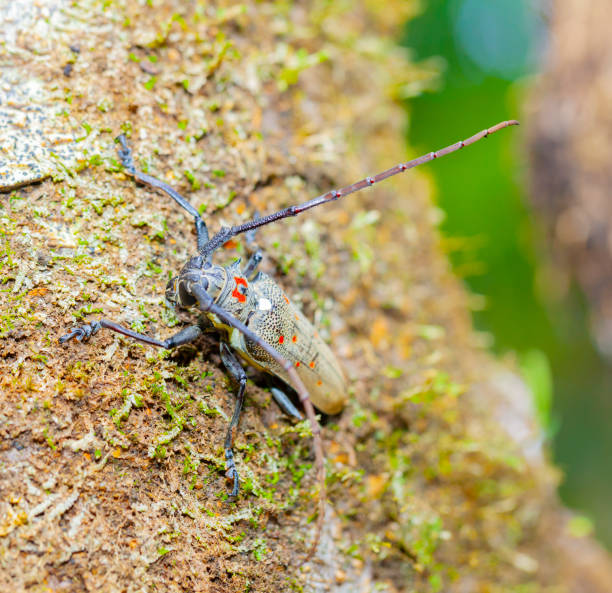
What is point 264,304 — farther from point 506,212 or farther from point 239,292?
point 506,212

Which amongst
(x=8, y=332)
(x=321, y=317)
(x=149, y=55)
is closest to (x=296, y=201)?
(x=321, y=317)

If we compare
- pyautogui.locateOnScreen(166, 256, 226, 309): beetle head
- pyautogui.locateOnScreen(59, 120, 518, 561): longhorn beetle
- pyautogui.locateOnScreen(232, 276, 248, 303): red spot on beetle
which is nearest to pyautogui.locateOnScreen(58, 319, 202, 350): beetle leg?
pyautogui.locateOnScreen(59, 120, 518, 561): longhorn beetle

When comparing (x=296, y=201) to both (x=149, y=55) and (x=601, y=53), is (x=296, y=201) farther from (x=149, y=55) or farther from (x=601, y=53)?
(x=601, y=53)

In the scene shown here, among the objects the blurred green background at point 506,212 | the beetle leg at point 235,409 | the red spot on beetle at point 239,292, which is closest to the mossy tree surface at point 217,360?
the beetle leg at point 235,409

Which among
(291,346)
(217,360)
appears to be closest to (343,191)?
(291,346)

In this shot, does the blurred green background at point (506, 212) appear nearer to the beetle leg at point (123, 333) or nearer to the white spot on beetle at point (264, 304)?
the white spot on beetle at point (264, 304)
